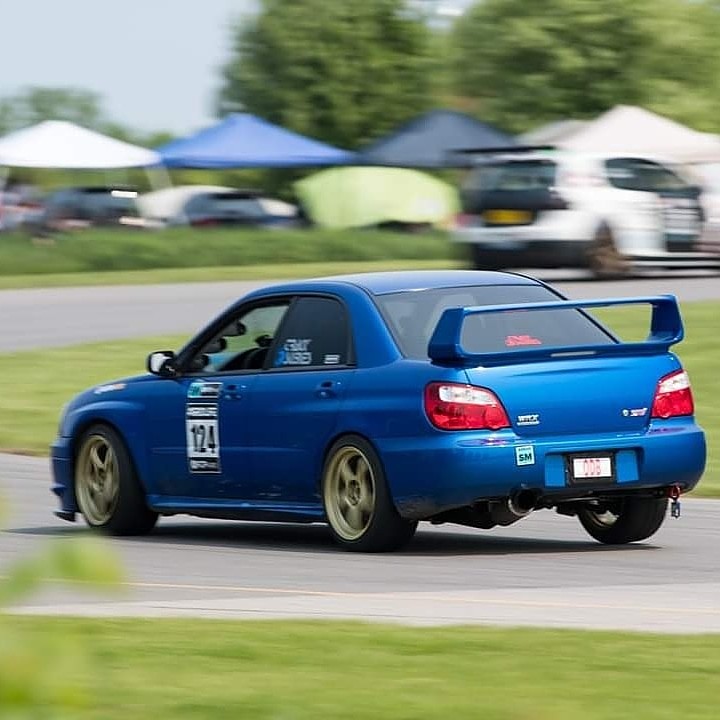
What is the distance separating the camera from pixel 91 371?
2066 cm

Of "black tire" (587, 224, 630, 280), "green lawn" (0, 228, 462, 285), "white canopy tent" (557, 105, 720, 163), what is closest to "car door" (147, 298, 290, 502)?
"black tire" (587, 224, 630, 280)

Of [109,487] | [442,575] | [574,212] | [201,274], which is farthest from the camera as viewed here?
[201,274]

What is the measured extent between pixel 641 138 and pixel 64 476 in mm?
31372

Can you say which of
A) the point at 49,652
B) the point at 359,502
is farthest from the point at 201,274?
the point at 49,652

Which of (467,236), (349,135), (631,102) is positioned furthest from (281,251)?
(349,135)

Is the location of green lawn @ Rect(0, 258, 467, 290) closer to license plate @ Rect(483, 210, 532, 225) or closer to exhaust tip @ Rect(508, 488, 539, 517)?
license plate @ Rect(483, 210, 532, 225)

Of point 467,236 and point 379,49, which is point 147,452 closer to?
point 467,236

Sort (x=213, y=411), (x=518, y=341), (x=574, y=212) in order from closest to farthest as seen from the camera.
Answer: (x=518, y=341)
(x=213, y=411)
(x=574, y=212)

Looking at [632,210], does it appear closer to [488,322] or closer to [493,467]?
[488,322]

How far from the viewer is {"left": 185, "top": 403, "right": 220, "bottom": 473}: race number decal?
1070cm

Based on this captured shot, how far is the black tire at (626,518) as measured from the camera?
10.3 m

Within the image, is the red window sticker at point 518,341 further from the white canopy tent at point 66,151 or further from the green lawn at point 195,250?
the white canopy tent at point 66,151

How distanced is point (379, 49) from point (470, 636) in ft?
199

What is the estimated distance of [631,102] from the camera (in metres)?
58.1
